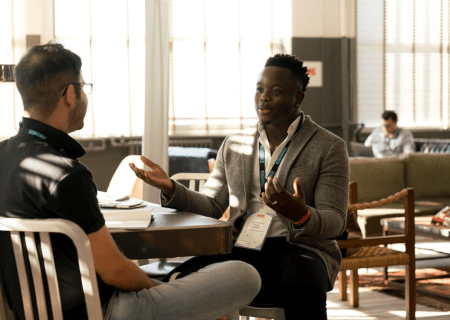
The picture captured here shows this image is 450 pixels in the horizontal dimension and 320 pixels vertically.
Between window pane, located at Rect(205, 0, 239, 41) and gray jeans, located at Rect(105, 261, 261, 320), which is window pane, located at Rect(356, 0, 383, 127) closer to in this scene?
window pane, located at Rect(205, 0, 239, 41)

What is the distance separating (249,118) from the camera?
963 cm

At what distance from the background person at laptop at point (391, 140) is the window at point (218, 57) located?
76.7 inches

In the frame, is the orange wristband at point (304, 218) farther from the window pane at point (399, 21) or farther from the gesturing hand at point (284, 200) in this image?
the window pane at point (399, 21)

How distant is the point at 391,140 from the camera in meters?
8.93

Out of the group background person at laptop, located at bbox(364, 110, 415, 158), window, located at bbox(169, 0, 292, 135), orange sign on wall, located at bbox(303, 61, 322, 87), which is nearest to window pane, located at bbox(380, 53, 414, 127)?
orange sign on wall, located at bbox(303, 61, 322, 87)

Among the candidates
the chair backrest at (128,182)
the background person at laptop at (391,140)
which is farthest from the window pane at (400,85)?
the chair backrest at (128,182)

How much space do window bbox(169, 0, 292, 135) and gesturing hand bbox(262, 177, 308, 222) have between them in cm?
724

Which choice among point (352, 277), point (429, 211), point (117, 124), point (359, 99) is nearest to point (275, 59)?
point (352, 277)

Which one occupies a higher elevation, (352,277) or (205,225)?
(205,225)

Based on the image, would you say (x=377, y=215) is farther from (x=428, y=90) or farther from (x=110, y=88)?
(x=428, y=90)

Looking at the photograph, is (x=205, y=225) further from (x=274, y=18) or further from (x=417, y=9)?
(x=417, y=9)

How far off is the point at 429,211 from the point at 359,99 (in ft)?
16.2

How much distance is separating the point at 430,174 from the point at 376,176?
0.71 metres

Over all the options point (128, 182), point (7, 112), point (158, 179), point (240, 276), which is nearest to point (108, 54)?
point (7, 112)
